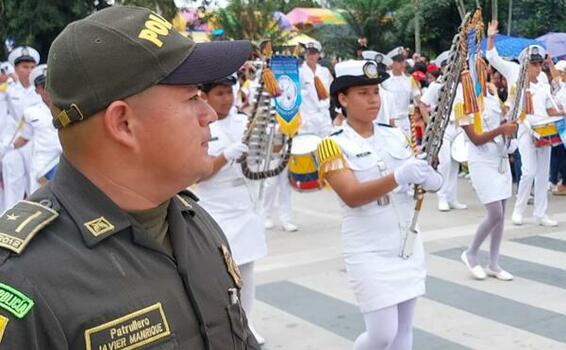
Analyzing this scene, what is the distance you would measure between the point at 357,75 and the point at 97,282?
2.80m

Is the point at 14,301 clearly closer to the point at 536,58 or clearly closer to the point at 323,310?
the point at 323,310

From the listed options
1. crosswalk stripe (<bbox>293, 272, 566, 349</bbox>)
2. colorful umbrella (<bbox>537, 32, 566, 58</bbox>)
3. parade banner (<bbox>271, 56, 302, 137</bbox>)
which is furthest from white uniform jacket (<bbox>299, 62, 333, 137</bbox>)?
colorful umbrella (<bbox>537, 32, 566, 58</bbox>)

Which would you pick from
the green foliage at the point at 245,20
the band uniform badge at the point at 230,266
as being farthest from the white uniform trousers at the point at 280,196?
the green foliage at the point at 245,20

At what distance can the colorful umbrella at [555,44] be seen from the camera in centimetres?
1540

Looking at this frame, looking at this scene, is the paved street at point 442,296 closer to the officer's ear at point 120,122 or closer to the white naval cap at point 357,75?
the white naval cap at point 357,75

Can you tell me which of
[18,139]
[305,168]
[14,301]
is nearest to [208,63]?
[14,301]

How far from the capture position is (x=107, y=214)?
1.51 meters

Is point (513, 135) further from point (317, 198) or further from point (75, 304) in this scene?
point (75, 304)

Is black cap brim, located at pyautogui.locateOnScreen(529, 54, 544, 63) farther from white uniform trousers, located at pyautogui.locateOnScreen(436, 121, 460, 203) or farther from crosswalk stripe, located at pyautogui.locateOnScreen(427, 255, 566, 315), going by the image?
crosswalk stripe, located at pyautogui.locateOnScreen(427, 255, 566, 315)

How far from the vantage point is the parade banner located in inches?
205

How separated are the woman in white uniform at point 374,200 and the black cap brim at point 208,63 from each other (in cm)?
→ 208

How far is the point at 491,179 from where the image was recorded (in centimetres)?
646

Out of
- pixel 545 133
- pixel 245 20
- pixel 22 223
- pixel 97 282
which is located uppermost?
pixel 22 223

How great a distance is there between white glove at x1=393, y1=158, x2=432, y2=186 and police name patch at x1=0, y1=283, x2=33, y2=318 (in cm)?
253
